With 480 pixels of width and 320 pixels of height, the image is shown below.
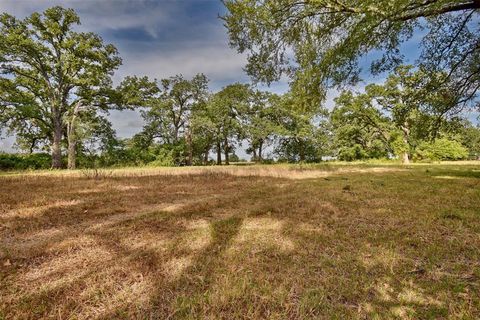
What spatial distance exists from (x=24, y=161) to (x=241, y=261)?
34.6 meters

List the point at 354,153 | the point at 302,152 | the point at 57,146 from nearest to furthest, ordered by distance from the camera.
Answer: the point at 57,146 → the point at 354,153 → the point at 302,152

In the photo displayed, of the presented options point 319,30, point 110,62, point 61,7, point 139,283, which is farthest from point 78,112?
point 139,283

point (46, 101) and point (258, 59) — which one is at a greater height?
point (46, 101)

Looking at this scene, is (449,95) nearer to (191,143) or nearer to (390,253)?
(390,253)

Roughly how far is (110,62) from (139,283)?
34.1 meters

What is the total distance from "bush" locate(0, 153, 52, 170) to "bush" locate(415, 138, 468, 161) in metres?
50.6

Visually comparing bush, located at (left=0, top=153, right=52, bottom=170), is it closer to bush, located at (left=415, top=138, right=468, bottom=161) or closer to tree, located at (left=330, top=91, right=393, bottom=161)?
tree, located at (left=330, top=91, right=393, bottom=161)

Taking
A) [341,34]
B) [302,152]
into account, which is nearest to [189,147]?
[302,152]

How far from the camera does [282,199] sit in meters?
8.81

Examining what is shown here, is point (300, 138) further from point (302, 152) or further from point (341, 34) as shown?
point (341, 34)

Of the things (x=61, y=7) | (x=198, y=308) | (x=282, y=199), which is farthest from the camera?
(x=61, y=7)

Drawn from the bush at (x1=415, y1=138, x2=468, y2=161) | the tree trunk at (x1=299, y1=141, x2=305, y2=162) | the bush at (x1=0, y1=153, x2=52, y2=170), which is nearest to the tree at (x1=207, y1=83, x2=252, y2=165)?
the tree trunk at (x1=299, y1=141, x2=305, y2=162)

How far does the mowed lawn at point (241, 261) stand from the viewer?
10.1ft

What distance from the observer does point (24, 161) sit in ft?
97.5
